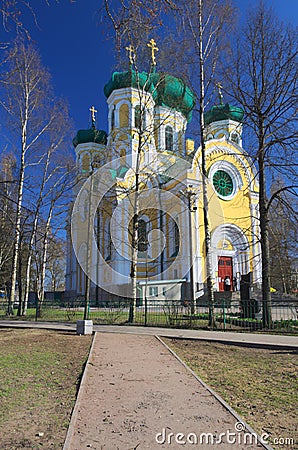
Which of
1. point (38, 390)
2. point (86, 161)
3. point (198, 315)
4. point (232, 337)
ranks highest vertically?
point (86, 161)

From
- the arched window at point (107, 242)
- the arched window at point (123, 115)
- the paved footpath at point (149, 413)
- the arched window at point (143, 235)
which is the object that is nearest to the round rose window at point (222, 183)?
the arched window at point (143, 235)

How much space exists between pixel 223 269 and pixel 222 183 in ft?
21.7

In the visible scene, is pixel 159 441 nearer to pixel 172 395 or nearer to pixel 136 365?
pixel 172 395

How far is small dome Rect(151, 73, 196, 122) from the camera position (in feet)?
51.2

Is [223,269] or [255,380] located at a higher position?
[223,269]

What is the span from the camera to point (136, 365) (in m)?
7.12

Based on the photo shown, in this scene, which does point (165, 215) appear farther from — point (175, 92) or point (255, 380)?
point (255, 380)

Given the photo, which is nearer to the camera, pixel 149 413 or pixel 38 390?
pixel 149 413

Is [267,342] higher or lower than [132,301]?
lower

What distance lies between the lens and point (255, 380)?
6.12 meters

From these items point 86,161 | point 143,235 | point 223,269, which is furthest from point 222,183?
point 86,161

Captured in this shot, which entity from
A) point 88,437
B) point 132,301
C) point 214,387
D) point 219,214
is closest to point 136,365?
point 214,387

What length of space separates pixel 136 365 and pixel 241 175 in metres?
24.2

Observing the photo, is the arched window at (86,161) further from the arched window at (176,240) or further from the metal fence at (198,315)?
the metal fence at (198,315)
